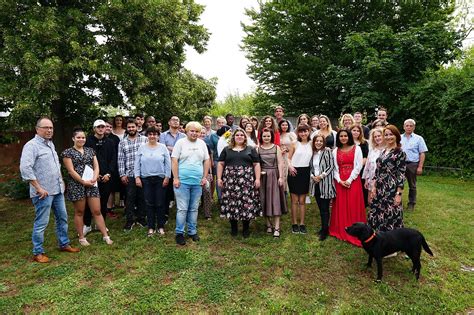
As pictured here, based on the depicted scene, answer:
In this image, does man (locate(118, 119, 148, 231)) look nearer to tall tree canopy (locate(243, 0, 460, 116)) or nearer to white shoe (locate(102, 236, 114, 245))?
white shoe (locate(102, 236, 114, 245))

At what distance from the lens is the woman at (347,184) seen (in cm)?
464

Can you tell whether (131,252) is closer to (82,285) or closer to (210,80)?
(82,285)

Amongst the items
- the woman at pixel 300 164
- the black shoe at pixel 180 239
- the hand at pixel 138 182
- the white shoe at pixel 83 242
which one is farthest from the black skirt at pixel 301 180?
the white shoe at pixel 83 242

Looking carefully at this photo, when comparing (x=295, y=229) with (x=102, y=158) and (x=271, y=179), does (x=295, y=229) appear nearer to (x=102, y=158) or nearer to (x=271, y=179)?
(x=271, y=179)

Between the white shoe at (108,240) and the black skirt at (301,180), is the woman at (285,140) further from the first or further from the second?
the white shoe at (108,240)

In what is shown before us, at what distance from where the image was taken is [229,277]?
3811 millimetres

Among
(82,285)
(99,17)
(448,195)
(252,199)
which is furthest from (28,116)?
(448,195)

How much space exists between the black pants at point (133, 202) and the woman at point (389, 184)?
3.79 metres

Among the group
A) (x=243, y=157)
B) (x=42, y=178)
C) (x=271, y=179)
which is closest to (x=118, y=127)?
(x=42, y=178)

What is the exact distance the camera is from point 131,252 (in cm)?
445

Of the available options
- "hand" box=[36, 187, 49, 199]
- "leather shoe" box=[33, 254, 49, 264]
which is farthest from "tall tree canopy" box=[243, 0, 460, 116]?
"leather shoe" box=[33, 254, 49, 264]

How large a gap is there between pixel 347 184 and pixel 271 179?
3.83ft

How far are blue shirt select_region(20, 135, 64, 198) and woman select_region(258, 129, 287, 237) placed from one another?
298cm

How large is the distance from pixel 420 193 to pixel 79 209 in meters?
7.88
